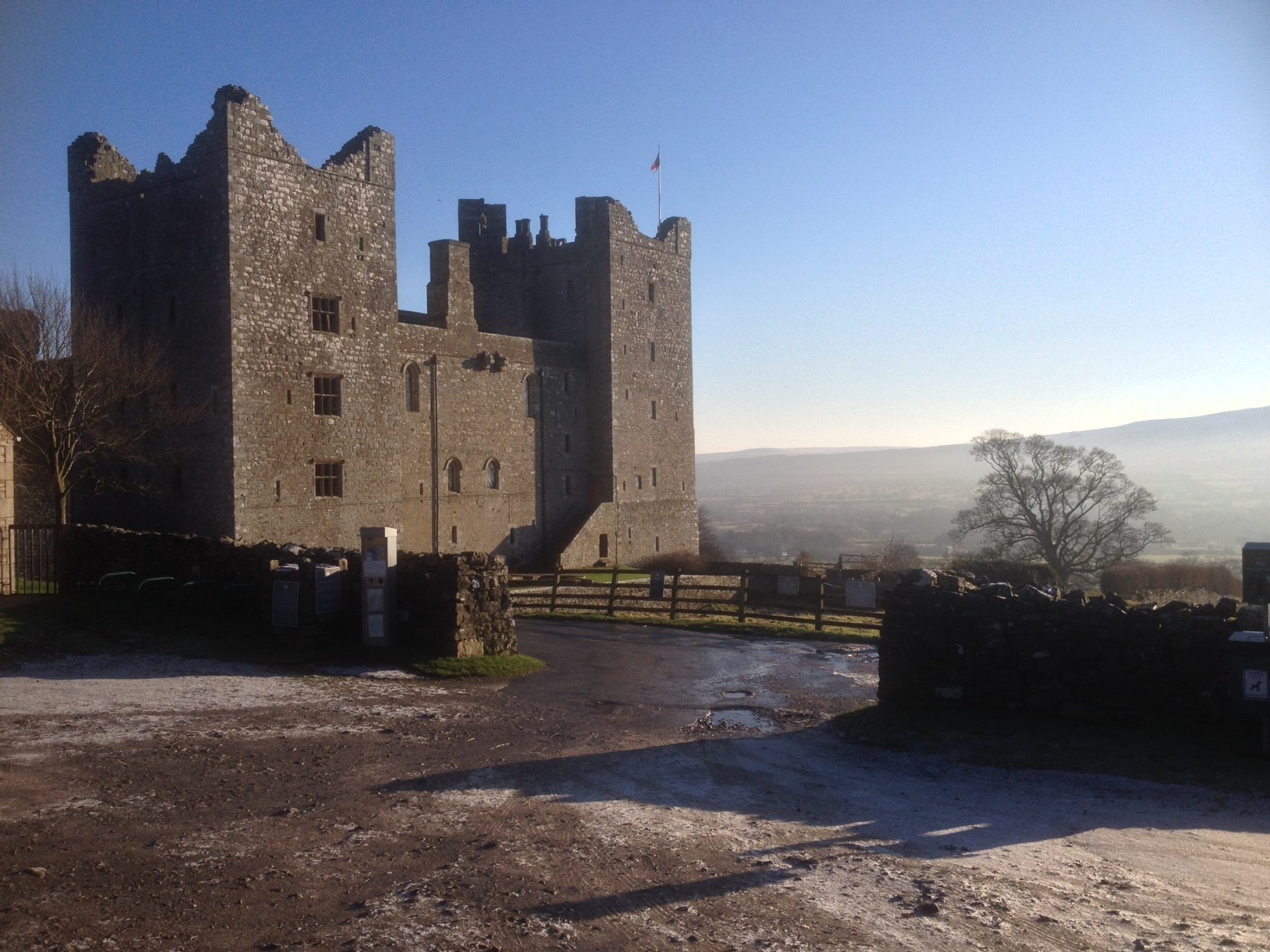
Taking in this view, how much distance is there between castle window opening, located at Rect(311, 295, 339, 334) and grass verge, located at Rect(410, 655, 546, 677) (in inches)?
715

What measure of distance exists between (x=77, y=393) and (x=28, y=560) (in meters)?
5.92

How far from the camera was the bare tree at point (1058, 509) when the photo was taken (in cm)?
4853

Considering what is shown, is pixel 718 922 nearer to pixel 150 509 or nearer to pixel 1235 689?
pixel 1235 689

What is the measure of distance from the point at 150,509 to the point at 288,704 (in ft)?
66.5

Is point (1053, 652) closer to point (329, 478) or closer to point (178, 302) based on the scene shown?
point (329, 478)

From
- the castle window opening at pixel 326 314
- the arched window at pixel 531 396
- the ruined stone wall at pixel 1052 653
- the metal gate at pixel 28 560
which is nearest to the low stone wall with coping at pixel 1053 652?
the ruined stone wall at pixel 1052 653

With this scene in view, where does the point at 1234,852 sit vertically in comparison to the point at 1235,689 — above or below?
below

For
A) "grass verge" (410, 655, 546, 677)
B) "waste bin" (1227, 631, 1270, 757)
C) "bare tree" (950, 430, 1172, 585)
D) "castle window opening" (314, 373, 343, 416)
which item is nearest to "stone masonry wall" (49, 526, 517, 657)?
"grass verge" (410, 655, 546, 677)

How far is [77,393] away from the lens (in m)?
26.2

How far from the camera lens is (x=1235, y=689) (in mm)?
10234

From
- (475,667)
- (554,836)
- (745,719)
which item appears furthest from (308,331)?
(554,836)

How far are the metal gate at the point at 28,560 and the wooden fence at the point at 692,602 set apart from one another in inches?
355

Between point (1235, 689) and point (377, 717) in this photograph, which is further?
point (377, 717)

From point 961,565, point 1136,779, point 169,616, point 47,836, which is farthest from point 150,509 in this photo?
point 961,565
